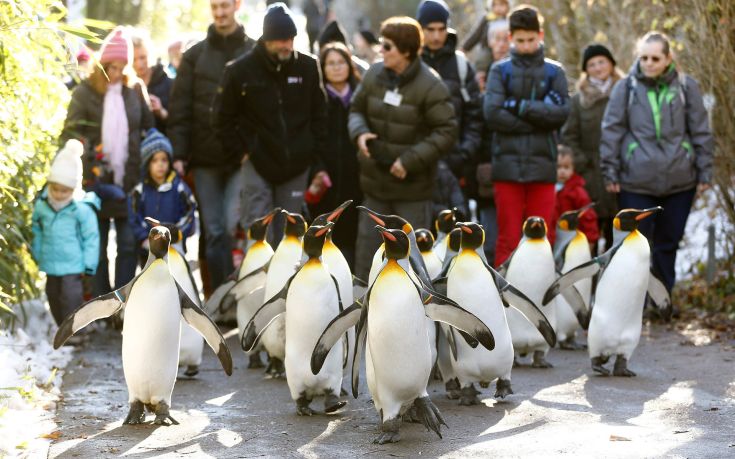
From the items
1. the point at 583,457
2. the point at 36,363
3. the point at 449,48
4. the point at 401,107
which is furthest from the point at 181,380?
the point at 449,48

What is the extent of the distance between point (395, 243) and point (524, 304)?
123 centimetres

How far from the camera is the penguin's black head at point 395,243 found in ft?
18.6

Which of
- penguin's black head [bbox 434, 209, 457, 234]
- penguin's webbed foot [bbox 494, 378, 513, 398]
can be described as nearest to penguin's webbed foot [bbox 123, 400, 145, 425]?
penguin's webbed foot [bbox 494, 378, 513, 398]

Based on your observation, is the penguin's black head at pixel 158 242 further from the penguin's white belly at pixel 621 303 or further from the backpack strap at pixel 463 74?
the backpack strap at pixel 463 74

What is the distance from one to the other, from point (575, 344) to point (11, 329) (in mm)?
3692

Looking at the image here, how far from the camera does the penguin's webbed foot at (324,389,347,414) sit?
6.27 m

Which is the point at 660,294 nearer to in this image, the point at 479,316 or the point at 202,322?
the point at 479,316

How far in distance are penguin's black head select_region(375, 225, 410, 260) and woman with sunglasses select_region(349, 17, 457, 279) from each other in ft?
9.26

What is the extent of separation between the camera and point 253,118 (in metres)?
8.89

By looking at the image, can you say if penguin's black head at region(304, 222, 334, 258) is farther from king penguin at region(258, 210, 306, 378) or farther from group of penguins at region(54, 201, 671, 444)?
king penguin at region(258, 210, 306, 378)

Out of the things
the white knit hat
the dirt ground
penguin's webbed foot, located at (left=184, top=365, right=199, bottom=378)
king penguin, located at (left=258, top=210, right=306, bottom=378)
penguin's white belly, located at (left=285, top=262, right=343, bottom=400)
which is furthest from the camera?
the white knit hat

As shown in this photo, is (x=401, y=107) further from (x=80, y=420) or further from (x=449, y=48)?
(x=80, y=420)

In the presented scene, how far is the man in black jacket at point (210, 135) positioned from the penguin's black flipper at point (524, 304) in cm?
317

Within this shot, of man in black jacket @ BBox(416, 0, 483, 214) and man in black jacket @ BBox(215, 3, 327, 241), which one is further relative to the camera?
man in black jacket @ BBox(416, 0, 483, 214)
